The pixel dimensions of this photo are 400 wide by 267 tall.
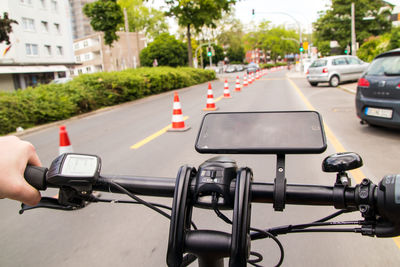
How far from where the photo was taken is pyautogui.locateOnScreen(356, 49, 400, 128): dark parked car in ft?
22.0

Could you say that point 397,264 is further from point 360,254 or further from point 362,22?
point 362,22

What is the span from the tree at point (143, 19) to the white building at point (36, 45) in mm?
30892

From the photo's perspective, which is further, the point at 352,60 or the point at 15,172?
the point at 352,60

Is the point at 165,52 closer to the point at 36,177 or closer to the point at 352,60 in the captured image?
the point at 352,60

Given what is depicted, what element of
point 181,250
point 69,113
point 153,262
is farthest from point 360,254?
point 69,113

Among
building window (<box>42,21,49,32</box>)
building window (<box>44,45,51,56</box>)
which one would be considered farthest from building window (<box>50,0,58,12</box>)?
Answer: building window (<box>44,45,51,56</box>)

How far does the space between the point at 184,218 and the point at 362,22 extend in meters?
62.7

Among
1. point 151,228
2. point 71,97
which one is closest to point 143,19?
point 71,97

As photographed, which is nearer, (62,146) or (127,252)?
(127,252)

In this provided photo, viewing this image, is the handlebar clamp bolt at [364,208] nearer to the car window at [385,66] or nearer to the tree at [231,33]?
the car window at [385,66]

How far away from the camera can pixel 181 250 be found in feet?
3.41

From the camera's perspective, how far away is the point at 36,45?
146 feet

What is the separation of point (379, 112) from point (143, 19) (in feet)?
262

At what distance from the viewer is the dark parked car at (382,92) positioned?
22.0 ft
